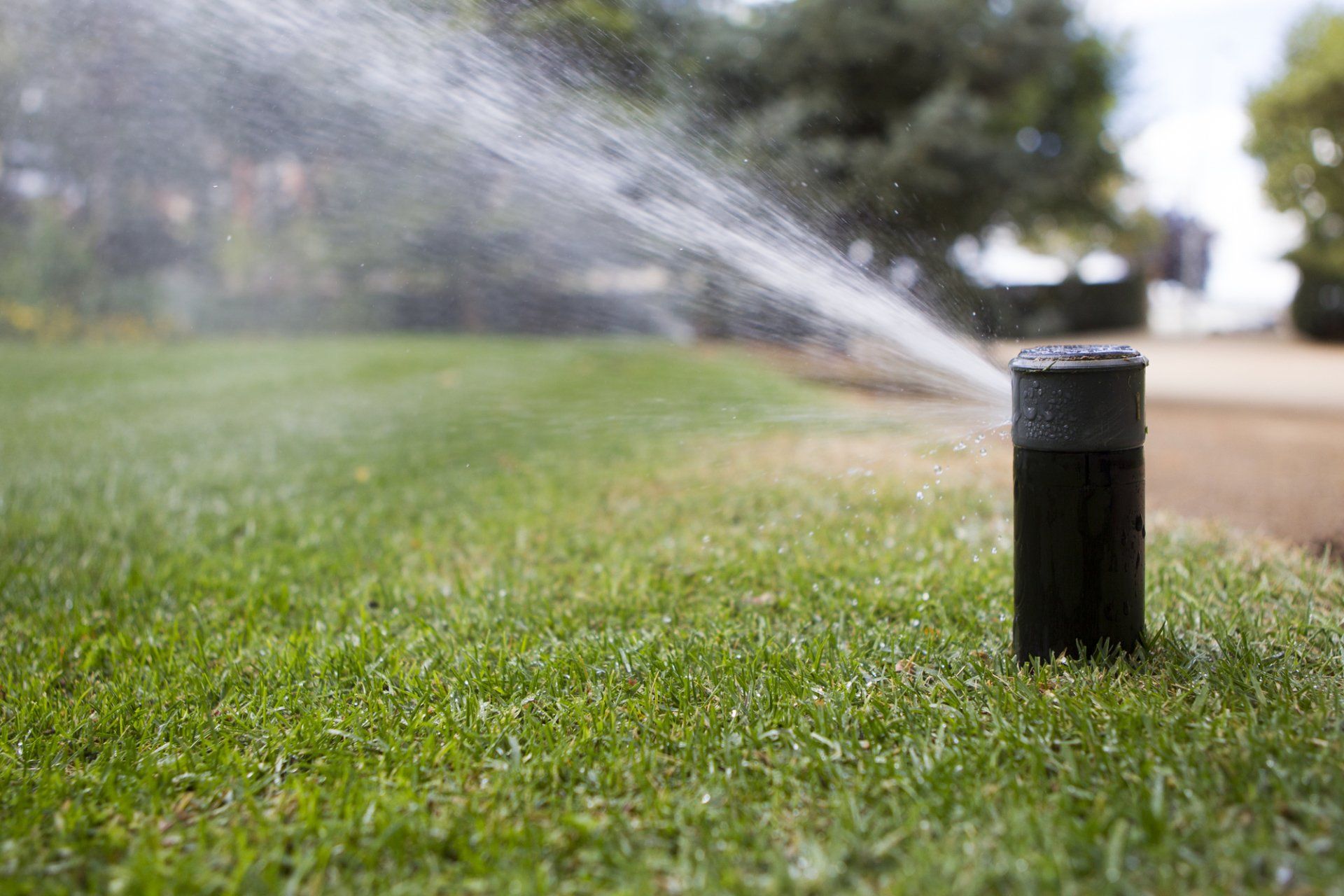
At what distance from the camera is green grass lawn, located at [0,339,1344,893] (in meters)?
1.83

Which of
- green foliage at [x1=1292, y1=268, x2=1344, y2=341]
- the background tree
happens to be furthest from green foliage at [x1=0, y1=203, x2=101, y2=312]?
green foliage at [x1=1292, y1=268, x2=1344, y2=341]

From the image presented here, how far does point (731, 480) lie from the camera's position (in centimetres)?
528

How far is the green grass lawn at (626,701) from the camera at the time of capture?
1825mm

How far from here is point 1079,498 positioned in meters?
2.43

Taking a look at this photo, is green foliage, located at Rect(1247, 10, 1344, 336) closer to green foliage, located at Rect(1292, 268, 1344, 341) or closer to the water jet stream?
green foliage, located at Rect(1292, 268, 1344, 341)

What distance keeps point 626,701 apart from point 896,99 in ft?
32.9

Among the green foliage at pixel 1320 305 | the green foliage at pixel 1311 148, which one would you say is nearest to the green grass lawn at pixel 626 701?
the green foliage at pixel 1320 305

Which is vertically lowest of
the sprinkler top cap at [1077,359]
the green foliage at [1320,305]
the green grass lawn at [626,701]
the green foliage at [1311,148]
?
the green grass lawn at [626,701]

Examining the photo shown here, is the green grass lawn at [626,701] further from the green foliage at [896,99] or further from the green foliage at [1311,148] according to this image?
the green foliage at [1311,148]

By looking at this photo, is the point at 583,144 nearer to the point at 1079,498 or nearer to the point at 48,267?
the point at 1079,498

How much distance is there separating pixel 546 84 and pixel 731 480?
2209 millimetres

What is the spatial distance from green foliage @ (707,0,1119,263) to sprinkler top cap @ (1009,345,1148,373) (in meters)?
7.17

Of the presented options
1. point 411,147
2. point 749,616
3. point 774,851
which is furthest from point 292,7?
point 411,147

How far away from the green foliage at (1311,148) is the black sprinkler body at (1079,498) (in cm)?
1882
